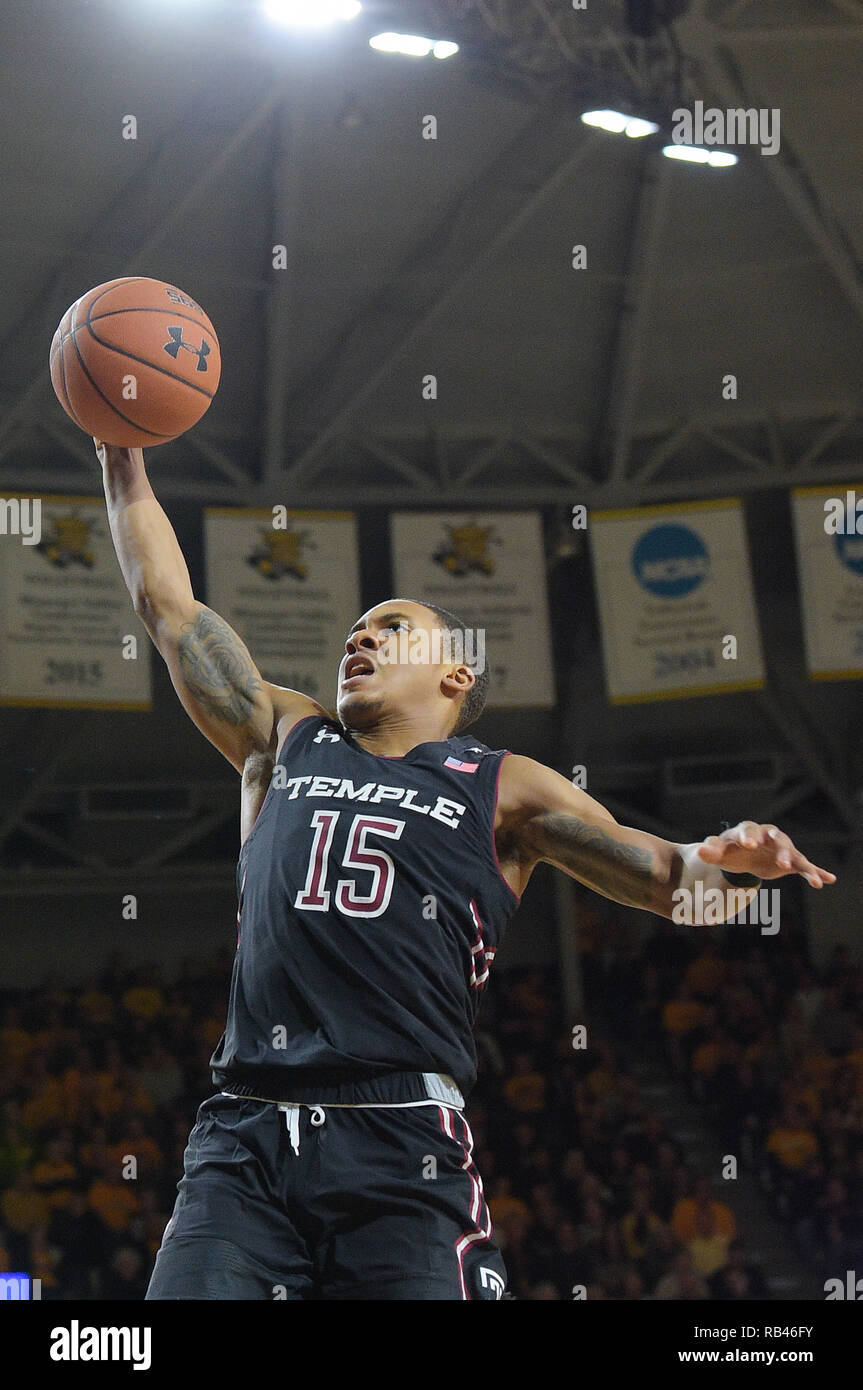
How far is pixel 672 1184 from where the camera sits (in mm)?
13008

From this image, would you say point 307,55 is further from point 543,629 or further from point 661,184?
point 543,629

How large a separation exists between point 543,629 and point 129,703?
3.60 metres

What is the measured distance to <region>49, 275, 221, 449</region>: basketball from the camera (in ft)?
14.9

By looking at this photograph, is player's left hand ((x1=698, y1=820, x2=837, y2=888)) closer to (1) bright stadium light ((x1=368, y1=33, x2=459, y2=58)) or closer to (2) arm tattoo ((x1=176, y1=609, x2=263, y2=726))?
(2) arm tattoo ((x1=176, y1=609, x2=263, y2=726))

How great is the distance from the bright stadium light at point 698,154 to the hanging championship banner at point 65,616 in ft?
17.5

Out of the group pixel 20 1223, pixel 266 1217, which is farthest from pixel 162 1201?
pixel 266 1217

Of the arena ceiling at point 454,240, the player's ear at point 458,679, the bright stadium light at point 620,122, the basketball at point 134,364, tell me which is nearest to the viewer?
the player's ear at point 458,679

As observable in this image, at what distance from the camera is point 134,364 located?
460cm

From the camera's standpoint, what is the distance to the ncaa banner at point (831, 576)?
1336cm

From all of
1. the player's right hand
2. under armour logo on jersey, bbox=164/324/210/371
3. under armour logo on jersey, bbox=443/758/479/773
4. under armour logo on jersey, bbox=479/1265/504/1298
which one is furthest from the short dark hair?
under armour logo on jersey, bbox=479/1265/504/1298

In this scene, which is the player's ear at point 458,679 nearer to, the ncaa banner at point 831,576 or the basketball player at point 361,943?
the basketball player at point 361,943

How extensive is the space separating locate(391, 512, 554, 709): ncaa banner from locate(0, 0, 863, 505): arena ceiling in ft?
5.10

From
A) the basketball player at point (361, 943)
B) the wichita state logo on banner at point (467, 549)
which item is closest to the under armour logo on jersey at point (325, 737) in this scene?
the basketball player at point (361, 943)

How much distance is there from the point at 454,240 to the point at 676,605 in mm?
3652
